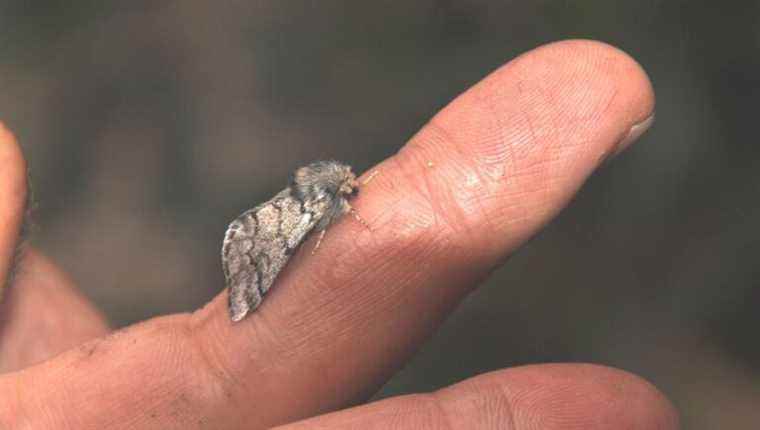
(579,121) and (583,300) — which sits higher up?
(579,121)

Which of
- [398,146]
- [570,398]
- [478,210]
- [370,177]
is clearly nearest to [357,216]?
[370,177]

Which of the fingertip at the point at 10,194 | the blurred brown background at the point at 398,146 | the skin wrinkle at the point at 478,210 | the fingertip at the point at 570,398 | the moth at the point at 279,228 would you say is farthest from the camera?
the blurred brown background at the point at 398,146

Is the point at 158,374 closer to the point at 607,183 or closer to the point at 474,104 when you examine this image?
the point at 474,104

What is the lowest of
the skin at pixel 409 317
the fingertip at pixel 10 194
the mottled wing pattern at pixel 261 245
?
the skin at pixel 409 317

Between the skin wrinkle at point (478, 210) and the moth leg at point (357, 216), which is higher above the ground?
the moth leg at point (357, 216)

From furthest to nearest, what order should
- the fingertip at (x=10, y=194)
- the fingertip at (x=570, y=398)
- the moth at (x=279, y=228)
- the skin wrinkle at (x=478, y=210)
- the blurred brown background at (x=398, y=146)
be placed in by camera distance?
the blurred brown background at (x=398, y=146)
the fingertip at (x=10, y=194)
the moth at (x=279, y=228)
the skin wrinkle at (x=478, y=210)
the fingertip at (x=570, y=398)

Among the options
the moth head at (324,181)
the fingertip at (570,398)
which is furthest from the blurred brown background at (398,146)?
the fingertip at (570,398)

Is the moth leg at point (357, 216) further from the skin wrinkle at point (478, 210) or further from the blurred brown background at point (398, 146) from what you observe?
the blurred brown background at point (398, 146)

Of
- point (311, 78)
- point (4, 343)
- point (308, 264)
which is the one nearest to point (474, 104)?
point (308, 264)
